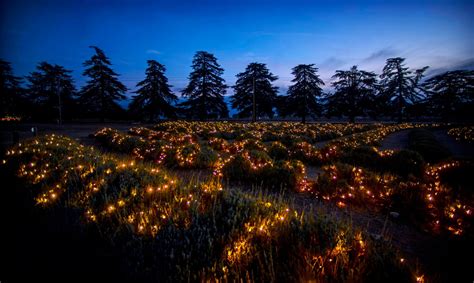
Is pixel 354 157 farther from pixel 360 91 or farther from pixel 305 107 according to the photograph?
pixel 360 91

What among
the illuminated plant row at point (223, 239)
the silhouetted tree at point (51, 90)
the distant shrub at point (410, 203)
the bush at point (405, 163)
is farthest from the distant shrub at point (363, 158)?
the silhouetted tree at point (51, 90)

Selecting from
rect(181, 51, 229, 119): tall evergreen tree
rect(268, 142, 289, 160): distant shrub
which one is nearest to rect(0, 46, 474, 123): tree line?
rect(181, 51, 229, 119): tall evergreen tree

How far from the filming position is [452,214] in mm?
3906

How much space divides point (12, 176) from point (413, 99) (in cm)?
5205

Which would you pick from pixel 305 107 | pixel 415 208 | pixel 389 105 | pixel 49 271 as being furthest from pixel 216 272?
pixel 389 105

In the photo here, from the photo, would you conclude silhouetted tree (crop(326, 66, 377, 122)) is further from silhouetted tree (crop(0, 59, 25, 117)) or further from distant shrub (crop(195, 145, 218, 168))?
silhouetted tree (crop(0, 59, 25, 117))

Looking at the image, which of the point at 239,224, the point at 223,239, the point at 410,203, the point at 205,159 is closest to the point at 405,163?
the point at 410,203

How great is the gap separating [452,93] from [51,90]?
64.2m

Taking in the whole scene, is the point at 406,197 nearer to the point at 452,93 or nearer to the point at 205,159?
the point at 205,159

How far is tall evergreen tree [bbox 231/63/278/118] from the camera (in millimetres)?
37438

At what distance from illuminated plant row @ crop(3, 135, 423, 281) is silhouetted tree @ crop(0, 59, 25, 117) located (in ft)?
119

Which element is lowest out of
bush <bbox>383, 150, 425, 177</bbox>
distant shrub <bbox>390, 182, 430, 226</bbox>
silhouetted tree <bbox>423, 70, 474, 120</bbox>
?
distant shrub <bbox>390, 182, 430, 226</bbox>

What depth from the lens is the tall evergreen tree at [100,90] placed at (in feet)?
101

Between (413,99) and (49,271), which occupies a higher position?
(413,99)
